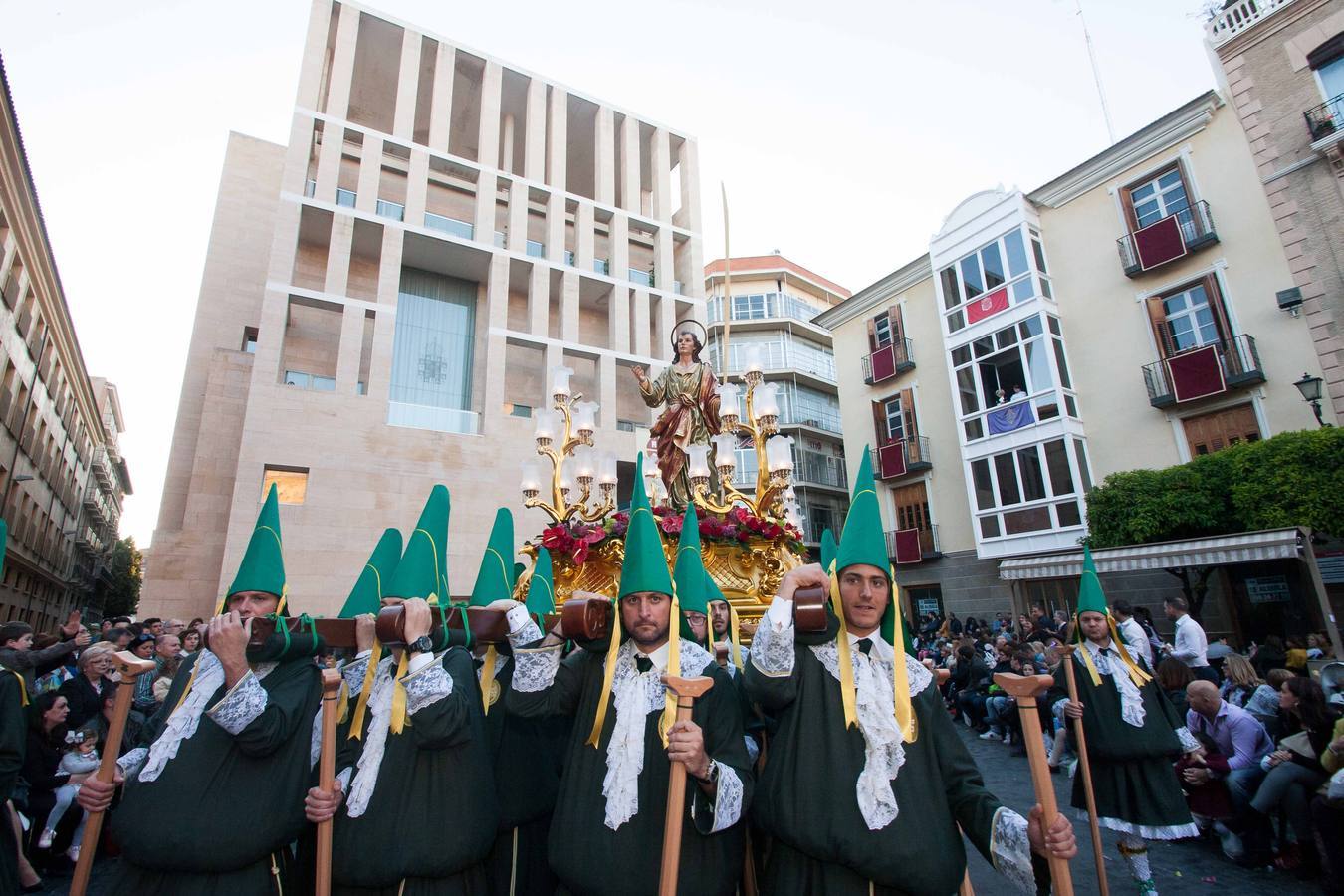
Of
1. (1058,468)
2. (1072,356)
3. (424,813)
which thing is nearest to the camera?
(424,813)

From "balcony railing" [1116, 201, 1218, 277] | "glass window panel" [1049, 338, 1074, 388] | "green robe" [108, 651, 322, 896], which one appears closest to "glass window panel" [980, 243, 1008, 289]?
"glass window panel" [1049, 338, 1074, 388]

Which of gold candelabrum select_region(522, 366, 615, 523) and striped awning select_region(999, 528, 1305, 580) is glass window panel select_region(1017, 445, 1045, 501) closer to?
striped awning select_region(999, 528, 1305, 580)

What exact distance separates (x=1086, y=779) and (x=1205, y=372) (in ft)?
48.6

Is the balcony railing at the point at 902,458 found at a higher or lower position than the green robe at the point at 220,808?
→ higher

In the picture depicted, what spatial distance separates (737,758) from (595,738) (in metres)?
0.57

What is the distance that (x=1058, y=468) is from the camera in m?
17.0

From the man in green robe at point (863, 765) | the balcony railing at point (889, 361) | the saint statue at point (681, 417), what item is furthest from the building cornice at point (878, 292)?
the man in green robe at point (863, 765)

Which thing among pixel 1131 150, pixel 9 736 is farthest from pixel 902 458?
pixel 9 736

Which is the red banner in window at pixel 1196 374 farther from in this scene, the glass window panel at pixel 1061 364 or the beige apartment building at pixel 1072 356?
the glass window panel at pixel 1061 364

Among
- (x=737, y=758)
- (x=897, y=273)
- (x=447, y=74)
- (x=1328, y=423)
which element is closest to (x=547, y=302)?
(x=447, y=74)

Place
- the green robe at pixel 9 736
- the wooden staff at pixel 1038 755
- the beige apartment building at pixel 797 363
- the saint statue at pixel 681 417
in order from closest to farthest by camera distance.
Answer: the wooden staff at pixel 1038 755, the green robe at pixel 9 736, the saint statue at pixel 681 417, the beige apartment building at pixel 797 363

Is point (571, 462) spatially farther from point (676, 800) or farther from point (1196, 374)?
point (1196, 374)

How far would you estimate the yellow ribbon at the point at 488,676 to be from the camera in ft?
11.1

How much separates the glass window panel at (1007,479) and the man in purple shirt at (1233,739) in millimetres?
12853
